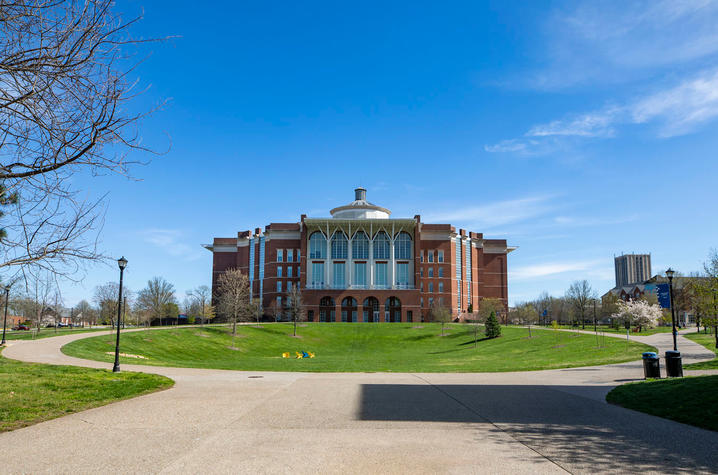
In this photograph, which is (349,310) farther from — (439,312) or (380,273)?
(439,312)

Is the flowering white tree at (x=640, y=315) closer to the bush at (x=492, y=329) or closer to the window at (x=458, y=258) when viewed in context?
the bush at (x=492, y=329)

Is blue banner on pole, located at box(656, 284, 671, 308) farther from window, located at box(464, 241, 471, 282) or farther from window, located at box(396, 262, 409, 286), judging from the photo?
window, located at box(464, 241, 471, 282)

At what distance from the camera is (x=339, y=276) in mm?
82688

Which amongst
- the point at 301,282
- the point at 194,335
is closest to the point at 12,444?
the point at 194,335

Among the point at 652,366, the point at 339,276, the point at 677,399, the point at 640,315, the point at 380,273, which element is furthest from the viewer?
the point at 380,273

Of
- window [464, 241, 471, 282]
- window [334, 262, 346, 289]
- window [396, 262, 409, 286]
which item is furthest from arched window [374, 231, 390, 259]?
window [464, 241, 471, 282]

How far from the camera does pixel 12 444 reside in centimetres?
756

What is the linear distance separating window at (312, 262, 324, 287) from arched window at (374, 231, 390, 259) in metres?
9.31

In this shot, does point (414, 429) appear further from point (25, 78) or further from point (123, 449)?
point (25, 78)

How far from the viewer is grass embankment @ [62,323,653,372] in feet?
87.2

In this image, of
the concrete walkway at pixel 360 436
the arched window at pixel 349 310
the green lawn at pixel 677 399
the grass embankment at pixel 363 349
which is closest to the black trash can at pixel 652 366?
the green lawn at pixel 677 399

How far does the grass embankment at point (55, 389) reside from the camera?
9.88 m

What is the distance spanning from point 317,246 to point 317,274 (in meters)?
4.71

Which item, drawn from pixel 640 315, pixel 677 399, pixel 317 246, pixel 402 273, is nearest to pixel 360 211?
pixel 317 246
